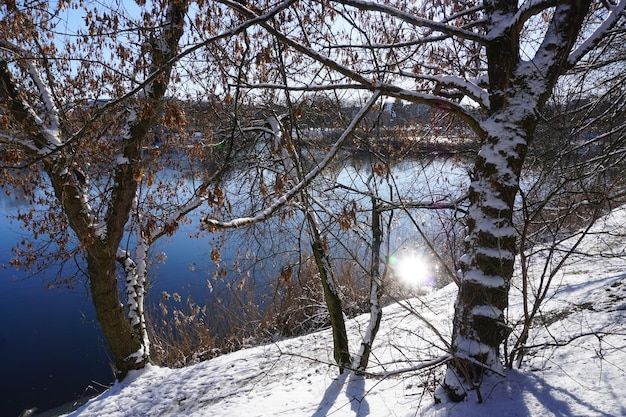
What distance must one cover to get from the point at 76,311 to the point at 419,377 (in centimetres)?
1254

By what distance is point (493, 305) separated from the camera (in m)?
2.68

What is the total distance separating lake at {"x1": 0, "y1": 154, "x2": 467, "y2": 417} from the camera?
28.5 feet

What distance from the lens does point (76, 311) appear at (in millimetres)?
12703

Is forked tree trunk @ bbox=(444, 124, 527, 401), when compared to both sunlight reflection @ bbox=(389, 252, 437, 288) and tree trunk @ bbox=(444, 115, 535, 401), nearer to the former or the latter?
tree trunk @ bbox=(444, 115, 535, 401)

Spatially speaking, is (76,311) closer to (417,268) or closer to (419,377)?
(417,268)

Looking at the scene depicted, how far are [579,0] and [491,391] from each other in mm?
2562

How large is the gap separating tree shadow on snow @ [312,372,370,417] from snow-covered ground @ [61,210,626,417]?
0.01m

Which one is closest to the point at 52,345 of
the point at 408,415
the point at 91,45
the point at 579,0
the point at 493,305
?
the point at 91,45

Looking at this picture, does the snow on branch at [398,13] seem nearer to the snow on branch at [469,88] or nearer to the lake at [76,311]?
the snow on branch at [469,88]

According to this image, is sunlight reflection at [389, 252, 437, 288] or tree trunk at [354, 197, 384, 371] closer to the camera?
tree trunk at [354, 197, 384, 371]

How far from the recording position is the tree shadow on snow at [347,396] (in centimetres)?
392

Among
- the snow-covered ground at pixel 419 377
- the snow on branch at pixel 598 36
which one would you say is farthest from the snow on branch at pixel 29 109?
the snow on branch at pixel 598 36

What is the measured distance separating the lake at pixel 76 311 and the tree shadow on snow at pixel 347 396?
2.47 metres

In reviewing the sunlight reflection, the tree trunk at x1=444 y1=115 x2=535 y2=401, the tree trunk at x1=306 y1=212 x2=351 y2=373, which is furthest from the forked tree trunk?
the sunlight reflection
